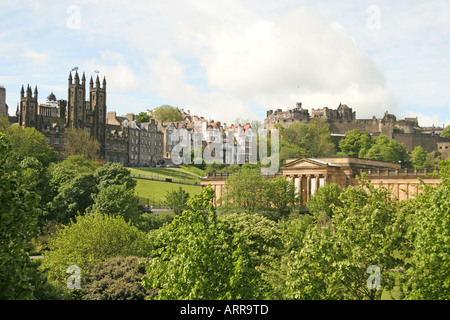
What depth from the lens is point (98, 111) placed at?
132375 mm

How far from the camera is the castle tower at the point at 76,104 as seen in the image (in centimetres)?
12728

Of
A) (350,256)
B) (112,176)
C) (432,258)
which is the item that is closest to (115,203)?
(112,176)

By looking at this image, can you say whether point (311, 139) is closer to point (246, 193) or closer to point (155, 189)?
point (155, 189)

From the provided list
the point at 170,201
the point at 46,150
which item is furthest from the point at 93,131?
the point at 170,201

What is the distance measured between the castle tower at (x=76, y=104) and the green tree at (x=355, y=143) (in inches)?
2752

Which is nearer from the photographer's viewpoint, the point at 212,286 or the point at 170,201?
the point at 212,286

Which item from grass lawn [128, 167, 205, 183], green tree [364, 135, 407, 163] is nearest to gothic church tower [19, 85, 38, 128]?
grass lawn [128, 167, 205, 183]

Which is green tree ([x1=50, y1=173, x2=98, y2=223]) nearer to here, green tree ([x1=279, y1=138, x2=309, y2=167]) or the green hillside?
the green hillside

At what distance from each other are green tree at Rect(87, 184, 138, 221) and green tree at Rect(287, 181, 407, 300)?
4427 cm

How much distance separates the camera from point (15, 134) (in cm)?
9875

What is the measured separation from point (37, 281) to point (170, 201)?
57.6 m

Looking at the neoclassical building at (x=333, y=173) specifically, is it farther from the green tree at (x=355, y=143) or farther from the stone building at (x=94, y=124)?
the green tree at (x=355, y=143)

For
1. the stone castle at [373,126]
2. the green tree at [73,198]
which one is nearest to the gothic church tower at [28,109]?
the green tree at [73,198]
